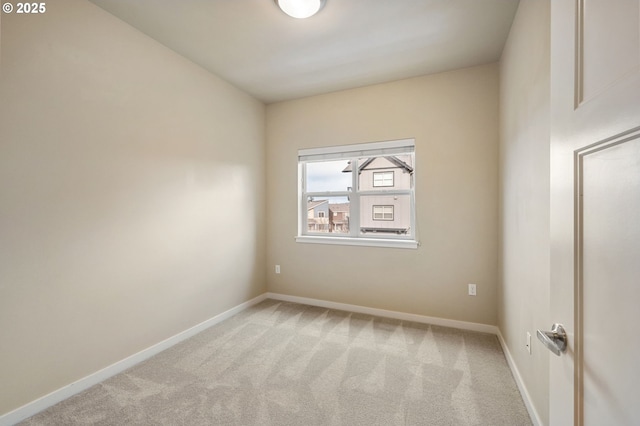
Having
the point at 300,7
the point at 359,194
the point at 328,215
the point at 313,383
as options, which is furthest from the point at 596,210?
the point at 328,215

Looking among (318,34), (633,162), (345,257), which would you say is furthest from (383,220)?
(633,162)

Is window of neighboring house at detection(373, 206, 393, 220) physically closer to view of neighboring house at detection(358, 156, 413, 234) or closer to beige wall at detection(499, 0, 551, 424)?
view of neighboring house at detection(358, 156, 413, 234)

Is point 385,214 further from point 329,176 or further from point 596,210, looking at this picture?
point 596,210

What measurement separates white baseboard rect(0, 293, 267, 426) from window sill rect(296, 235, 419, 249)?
4.59 feet

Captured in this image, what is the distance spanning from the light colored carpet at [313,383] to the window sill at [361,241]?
2.91 feet

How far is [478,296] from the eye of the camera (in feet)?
9.09

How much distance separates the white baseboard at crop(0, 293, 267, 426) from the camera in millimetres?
1607

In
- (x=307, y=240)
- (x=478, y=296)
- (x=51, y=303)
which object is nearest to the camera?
(x=51, y=303)

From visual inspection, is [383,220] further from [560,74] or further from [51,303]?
[51,303]

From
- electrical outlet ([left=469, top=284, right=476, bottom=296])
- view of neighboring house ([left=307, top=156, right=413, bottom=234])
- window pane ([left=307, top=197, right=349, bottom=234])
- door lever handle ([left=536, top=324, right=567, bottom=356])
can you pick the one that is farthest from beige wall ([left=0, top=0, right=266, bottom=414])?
electrical outlet ([left=469, top=284, right=476, bottom=296])

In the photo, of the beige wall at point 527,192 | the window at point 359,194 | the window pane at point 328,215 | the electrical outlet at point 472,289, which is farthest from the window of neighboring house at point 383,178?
the electrical outlet at point 472,289

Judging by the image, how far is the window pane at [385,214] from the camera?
318 cm

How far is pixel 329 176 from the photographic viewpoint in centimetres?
361

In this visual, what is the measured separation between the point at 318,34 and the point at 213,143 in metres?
1.52
